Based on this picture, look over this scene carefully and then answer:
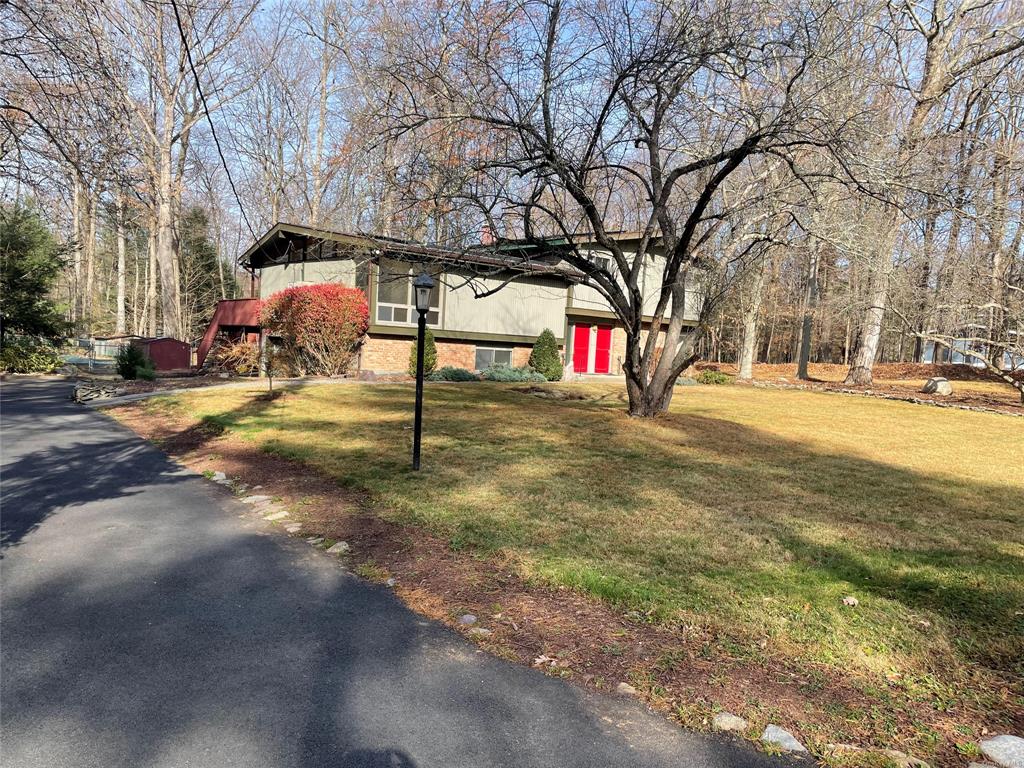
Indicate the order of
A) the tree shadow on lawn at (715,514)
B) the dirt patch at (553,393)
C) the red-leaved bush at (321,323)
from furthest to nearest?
the red-leaved bush at (321,323), the dirt patch at (553,393), the tree shadow on lawn at (715,514)

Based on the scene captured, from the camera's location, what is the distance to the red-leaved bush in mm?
17797

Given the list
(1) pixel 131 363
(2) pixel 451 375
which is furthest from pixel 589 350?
(1) pixel 131 363

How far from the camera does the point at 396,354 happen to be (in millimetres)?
19500

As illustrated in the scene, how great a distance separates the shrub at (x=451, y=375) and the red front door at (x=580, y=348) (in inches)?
271

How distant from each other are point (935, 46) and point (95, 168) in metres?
21.2

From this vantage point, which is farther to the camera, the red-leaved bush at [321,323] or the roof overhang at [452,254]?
the red-leaved bush at [321,323]

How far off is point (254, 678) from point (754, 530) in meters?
4.16

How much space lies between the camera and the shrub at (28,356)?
1758 cm

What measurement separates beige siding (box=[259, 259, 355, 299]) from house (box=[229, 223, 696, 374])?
0.03m

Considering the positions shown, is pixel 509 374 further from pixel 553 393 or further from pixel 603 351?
pixel 603 351

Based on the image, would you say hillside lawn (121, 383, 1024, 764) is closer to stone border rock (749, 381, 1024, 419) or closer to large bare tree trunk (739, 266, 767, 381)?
stone border rock (749, 381, 1024, 419)

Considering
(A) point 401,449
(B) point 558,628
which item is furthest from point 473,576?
(A) point 401,449

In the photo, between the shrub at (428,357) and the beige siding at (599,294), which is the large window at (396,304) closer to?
the shrub at (428,357)

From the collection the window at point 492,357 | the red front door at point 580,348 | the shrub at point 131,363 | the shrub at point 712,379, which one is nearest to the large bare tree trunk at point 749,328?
the shrub at point 712,379
